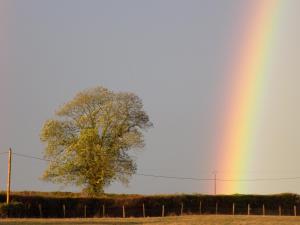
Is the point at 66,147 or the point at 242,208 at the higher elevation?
the point at 66,147

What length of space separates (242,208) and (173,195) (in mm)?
8267

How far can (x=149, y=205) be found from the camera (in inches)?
2849

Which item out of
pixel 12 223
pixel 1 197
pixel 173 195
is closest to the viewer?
pixel 12 223

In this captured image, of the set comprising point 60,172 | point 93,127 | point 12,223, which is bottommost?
point 12,223

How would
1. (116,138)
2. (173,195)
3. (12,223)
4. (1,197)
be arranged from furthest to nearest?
(116,138), (173,195), (1,197), (12,223)

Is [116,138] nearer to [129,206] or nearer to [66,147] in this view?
[66,147]

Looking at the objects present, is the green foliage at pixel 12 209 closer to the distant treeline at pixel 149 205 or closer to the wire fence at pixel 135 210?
the distant treeline at pixel 149 205

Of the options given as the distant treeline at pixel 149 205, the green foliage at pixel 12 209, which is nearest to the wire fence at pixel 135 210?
the distant treeline at pixel 149 205

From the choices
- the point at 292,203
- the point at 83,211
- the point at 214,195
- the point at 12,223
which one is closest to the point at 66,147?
the point at 83,211

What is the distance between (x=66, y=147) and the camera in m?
81.9

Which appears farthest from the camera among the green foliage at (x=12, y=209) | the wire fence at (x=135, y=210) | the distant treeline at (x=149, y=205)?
the distant treeline at (x=149, y=205)

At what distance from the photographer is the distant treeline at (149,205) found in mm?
69000

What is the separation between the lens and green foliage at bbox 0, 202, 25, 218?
62.1 metres

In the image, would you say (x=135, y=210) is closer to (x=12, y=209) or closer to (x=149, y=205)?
(x=149, y=205)
